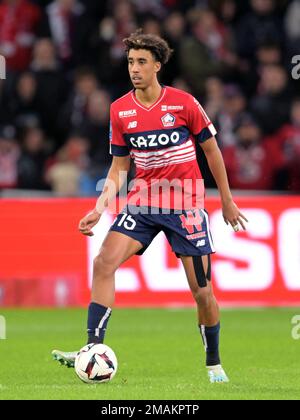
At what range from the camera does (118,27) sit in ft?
60.2

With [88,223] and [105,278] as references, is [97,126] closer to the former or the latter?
[88,223]

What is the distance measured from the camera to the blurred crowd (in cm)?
1672

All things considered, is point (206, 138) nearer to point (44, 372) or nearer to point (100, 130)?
point (44, 372)

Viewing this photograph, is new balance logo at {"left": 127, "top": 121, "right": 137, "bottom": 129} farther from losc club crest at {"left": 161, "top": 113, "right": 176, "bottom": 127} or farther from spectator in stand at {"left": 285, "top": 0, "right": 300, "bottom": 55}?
spectator in stand at {"left": 285, "top": 0, "right": 300, "bottom": 55}

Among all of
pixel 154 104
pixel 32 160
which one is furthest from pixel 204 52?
pixel 154 104

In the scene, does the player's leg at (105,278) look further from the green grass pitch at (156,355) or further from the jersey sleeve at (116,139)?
the jersey sleeve at (116,139)

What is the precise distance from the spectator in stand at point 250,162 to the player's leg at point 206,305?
303 inches

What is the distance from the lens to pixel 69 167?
16.7 m

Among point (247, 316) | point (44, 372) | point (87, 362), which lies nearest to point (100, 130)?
point (247, 316)

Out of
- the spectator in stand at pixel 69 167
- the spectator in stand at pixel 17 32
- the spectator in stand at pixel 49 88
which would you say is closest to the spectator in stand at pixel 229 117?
the spectator in stand at pixel 69 167

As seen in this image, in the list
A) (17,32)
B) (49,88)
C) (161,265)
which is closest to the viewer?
(161,265)

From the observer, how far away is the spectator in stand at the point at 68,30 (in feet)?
60.6

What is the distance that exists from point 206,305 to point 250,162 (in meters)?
7.88

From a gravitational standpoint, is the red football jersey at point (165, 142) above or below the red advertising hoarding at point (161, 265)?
above
